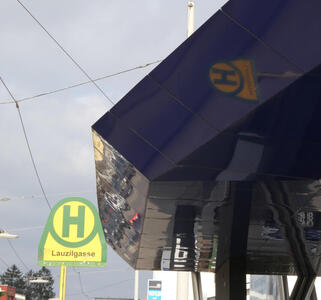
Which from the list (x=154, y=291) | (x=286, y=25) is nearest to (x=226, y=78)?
(x=286, y=25)

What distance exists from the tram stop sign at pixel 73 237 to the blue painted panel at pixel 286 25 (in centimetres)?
3468

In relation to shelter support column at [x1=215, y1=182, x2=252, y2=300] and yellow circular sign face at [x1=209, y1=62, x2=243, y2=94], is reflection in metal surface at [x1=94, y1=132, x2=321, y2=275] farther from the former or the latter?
yellow circular sign face at [x1=209, y1=62, x2=243, y2=94]

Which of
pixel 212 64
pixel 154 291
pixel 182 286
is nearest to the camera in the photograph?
pixel 212 64

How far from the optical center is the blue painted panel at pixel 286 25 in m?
7.96

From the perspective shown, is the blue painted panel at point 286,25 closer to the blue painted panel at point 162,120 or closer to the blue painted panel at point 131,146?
the blue painted panel at point 162,120

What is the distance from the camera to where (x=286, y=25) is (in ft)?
26.5

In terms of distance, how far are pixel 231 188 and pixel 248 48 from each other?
3.47 meters

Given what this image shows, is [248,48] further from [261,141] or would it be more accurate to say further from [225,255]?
[225,255]

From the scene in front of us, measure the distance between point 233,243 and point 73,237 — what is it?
2784cm

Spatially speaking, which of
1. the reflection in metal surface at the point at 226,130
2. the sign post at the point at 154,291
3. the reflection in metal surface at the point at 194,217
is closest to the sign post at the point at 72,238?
the sign post at the point at 154,291

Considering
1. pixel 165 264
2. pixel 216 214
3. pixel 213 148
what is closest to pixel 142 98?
pixel 213 148

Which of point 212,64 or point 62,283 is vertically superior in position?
point 62,283

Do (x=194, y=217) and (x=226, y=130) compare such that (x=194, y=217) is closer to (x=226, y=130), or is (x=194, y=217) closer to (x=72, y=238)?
(x=226, y=130)

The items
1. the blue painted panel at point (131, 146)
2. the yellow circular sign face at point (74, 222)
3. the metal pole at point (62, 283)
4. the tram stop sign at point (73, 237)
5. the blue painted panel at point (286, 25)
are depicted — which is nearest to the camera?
the blue painted panel at point (286, 25)
